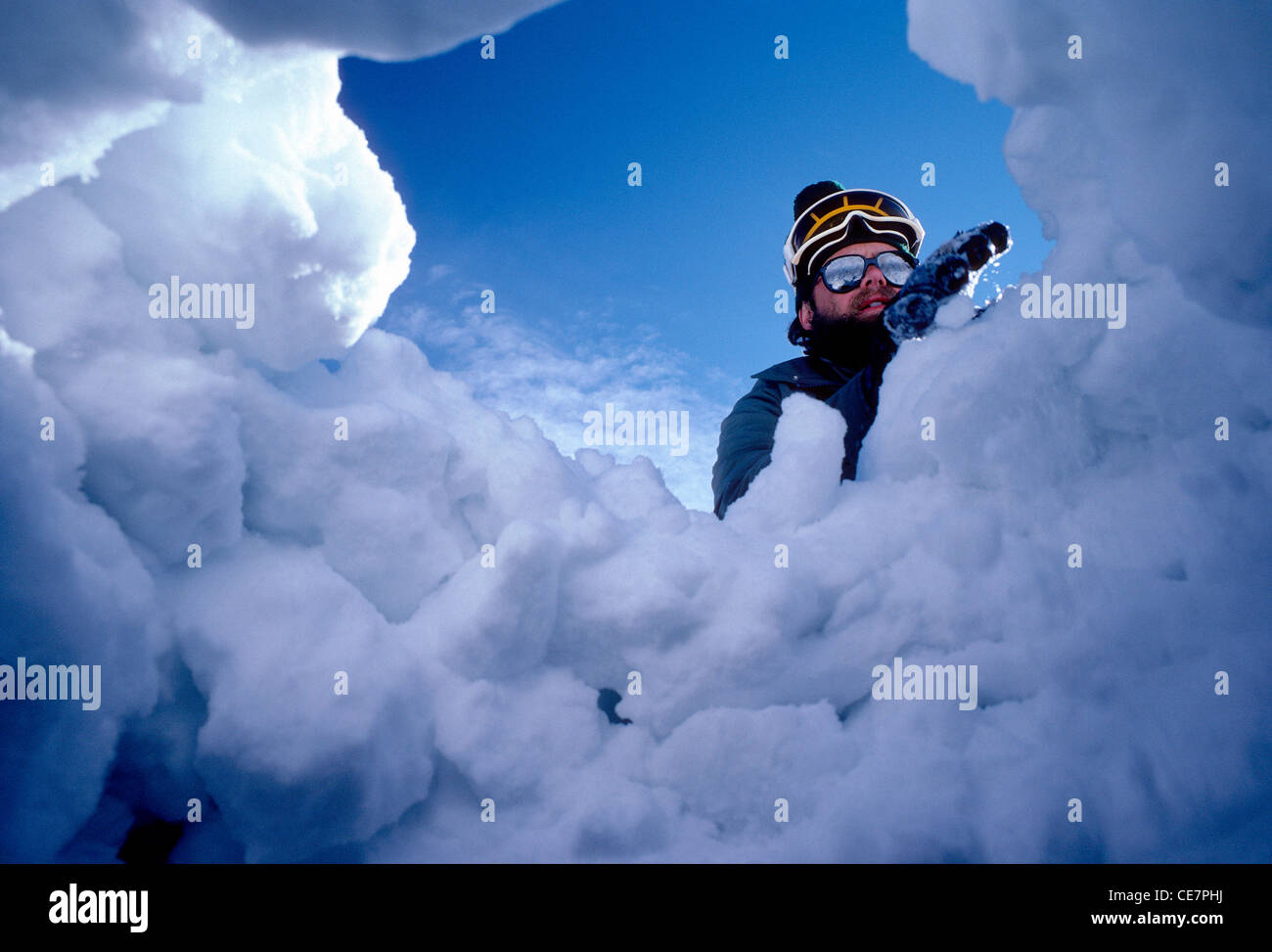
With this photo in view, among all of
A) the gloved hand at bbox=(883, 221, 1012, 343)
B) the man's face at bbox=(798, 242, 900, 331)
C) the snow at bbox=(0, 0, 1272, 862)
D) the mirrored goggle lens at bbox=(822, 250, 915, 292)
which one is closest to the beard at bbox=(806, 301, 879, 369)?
the man's face at bbox=(798, 242, 900, 331)

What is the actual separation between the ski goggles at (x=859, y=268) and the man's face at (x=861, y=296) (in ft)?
0.11

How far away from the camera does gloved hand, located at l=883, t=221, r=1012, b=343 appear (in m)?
2.81

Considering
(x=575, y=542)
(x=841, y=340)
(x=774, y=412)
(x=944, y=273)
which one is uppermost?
(x=841, y=340)

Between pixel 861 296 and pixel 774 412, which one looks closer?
pixel 774 412

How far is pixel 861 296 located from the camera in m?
4.57

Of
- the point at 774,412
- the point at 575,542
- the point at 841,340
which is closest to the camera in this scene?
the point at 575,542

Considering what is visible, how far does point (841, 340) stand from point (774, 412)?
0.92 metres

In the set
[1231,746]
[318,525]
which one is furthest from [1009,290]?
[318,525]

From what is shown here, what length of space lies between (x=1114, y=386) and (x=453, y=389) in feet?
7.57

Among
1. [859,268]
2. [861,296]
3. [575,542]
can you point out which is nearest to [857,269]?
[859,268]

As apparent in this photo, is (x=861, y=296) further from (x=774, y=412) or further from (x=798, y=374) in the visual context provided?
(x=774, y=412)

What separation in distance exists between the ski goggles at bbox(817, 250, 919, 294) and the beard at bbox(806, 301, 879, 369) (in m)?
0.26

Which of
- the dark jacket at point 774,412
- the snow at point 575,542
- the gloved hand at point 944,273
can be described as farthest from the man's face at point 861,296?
the snow at point 575,542
